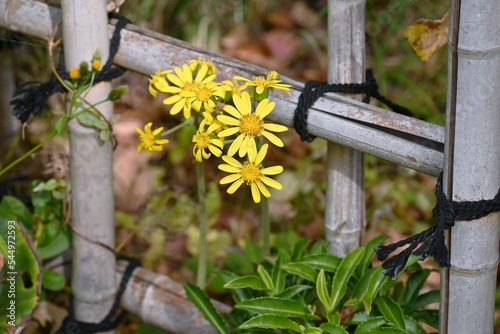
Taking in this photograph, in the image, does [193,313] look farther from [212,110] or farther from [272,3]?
[272,3]

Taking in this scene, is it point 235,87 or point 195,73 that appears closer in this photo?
point 235,87

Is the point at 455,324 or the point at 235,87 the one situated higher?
the point at 235,87

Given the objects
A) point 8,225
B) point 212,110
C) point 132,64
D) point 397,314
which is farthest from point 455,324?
point 8,225

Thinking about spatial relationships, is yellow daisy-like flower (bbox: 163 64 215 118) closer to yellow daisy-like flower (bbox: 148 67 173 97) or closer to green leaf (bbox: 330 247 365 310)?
yellow daisy-like flower (bbox: 148 67 173 97)

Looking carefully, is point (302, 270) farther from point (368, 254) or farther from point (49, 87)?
point (49, 87)

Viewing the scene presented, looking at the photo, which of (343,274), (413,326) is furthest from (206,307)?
(413,326)
